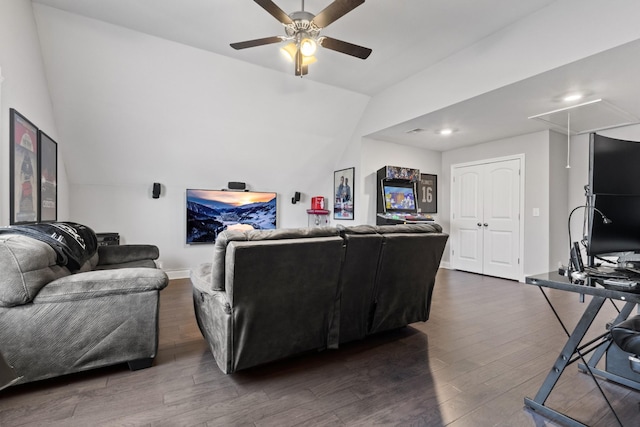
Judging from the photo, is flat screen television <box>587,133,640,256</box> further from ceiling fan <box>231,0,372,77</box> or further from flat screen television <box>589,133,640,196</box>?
ceiling fan <box>231,0,372,77</box>

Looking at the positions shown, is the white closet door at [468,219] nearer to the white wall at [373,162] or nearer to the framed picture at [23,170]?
the white wall at [373,162]

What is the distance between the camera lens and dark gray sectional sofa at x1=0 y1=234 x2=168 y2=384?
1.67 m

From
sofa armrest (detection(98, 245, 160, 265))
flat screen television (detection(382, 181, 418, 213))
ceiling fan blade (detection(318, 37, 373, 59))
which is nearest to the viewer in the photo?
ceiling fan blade (detection(318, 37, 373, 59))

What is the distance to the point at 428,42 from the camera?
344 centimetres

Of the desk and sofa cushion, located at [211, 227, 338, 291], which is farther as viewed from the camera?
sofa cushion, located at [211, 227, 338, 291]

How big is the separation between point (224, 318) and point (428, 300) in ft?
6.01

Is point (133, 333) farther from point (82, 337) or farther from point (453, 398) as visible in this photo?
point (453, 398)

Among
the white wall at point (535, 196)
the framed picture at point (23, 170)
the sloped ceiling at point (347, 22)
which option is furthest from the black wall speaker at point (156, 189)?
the white wall at point (535, 196)

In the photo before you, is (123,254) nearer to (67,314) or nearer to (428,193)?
(67,314)

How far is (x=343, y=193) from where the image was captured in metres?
5.73

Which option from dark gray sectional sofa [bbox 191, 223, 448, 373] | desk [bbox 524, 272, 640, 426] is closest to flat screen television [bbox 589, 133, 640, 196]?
desk [bbox 524, 272, 640, 426]

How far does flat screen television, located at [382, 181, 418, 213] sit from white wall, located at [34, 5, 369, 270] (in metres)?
1.22

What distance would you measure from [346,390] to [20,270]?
1.97m

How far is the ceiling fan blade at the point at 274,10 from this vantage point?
2.20 metres
